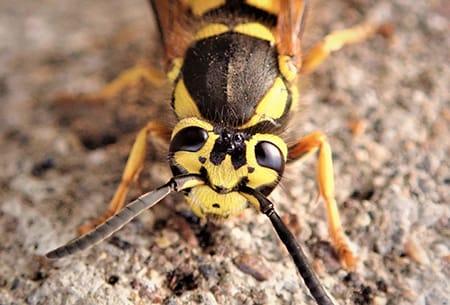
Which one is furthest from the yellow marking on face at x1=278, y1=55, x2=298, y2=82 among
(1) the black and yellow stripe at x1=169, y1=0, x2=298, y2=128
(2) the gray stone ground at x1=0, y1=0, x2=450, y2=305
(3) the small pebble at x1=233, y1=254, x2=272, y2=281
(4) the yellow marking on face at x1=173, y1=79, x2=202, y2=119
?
(3) the small pebble at x1=233, y1=254, x2=272, y2=281

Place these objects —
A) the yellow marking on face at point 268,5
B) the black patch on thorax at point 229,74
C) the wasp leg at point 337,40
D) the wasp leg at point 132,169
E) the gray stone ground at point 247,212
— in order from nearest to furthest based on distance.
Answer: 1. the gray stone ground at point 247,212
2. the black patch on thorax at point 229,74
3. the wasp leg at point 132,169
4. the yellow marking on face at point 268,5
5. the wasp leg at point 337,40

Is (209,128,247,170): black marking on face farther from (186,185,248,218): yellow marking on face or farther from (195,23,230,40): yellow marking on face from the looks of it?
(195,23,230,40): yellow marking on face

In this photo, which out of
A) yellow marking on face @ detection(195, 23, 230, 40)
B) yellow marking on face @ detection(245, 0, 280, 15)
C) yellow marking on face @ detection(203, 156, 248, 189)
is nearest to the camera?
yellow marking on face @ detection(203, 156, 248, 189)

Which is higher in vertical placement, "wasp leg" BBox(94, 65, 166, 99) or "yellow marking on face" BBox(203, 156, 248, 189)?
"yellow marking on face" BBox(203, 156, 248, 189)

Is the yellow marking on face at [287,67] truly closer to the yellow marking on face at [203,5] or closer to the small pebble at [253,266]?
the yellow marking on face at [203,5]

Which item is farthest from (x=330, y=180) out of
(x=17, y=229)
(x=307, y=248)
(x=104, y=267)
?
(x=17, y=229)

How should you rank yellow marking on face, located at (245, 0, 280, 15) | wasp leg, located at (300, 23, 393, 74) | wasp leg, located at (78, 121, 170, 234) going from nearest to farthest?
1. wasp leg, located at (78, 121, 170, 234)
2. yellow marking on face, located at (245, 0, 280, 15)
3. wasp leg, located at (300, 23, 393, 74)

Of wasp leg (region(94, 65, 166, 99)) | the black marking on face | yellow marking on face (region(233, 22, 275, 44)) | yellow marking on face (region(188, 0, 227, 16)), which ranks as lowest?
wasp leg (region(94, 65, 166, 99))

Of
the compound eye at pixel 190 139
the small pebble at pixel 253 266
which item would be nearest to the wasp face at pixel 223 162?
the compound eye at pixel 190 139
